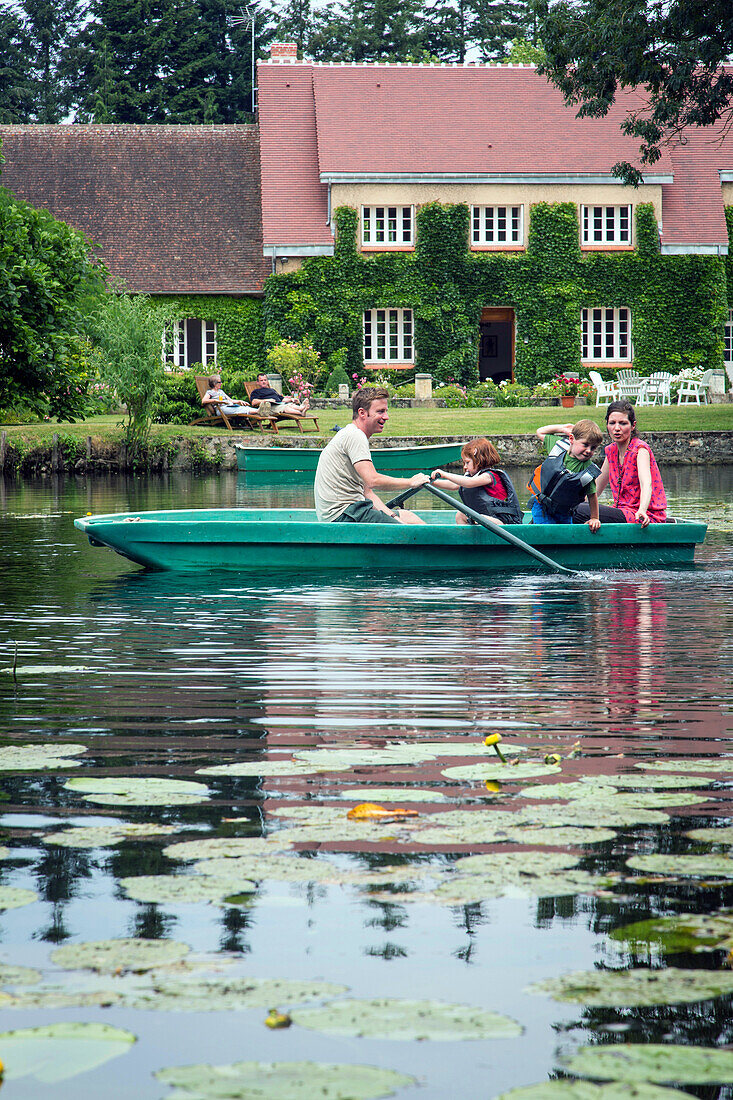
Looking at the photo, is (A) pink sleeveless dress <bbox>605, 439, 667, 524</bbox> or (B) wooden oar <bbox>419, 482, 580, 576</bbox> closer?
(B) wooden oar <bbox>419, 482, 580, 576</bbox>

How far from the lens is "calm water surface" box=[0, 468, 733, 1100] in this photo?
7.73 feet

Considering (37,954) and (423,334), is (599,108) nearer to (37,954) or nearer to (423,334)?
(423,334)

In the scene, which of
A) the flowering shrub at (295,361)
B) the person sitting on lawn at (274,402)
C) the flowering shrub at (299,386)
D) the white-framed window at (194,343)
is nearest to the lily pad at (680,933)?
the person sitting on lawn at (274,402)

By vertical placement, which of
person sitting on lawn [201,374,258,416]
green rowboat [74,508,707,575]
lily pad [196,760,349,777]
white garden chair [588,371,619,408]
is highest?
white garden chair [588,371,619,408]

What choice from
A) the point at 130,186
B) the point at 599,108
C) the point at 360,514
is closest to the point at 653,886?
the point at 360,514

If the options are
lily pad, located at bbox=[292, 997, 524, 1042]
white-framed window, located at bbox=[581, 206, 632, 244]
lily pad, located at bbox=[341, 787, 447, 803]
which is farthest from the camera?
white-framed window, located at bbox=[581, 206, 632, 244]

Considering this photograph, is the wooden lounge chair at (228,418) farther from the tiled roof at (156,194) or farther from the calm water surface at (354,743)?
the calm water surface at (354,743)

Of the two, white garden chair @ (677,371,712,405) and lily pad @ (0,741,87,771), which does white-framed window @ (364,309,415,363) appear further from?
lily pad @ (0,741,87,771)

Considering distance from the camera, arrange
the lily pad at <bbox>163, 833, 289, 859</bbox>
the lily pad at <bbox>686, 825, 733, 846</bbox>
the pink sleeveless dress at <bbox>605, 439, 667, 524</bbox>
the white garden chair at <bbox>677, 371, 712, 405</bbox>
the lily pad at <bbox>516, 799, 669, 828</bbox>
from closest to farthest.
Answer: the lily pad at <bbox>163, 833, 289, 859</bbox>, the lily pad at <bbox>686, 825, 733, 846</bbox>, the lily pad at <bbox>516, 799, 669, 828</bbox>, the pink sleeveless dress at <bbox>605, 439, 667, 524</bbox>, the white garden chair at <bbox>677, 371, 712, 405</bbox>

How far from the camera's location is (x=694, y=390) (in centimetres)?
3184

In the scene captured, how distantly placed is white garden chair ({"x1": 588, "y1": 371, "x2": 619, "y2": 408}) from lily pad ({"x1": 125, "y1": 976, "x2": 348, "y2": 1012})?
88.5 feet

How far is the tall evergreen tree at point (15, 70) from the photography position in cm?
4728

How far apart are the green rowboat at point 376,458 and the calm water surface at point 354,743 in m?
10.1

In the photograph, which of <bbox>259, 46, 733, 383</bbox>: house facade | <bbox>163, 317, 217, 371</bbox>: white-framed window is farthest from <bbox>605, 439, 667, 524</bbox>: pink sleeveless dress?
<bbox>163, 317, 217, 371</bbox>: white-framed window
